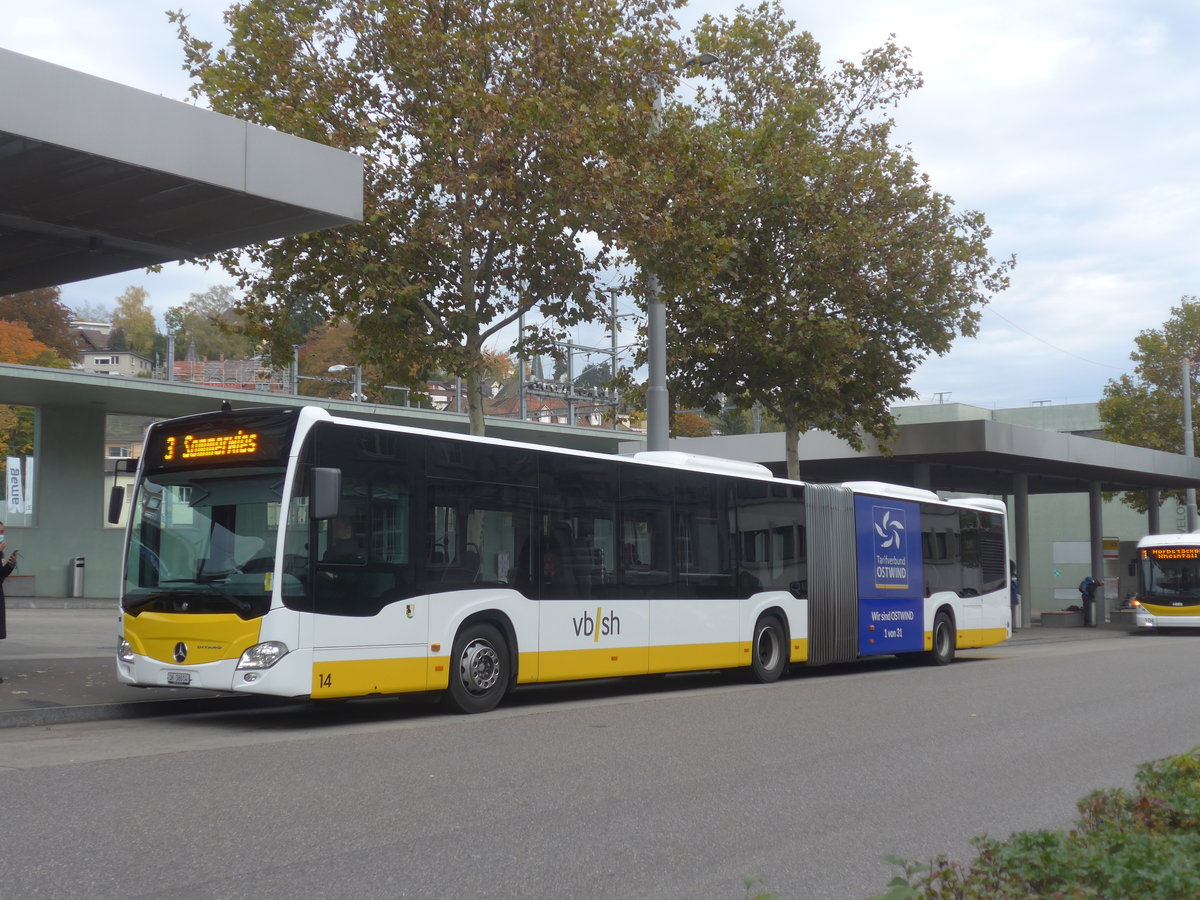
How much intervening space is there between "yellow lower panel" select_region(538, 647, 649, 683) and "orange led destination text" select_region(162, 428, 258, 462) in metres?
3.95

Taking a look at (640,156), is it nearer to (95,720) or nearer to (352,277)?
(352,277)

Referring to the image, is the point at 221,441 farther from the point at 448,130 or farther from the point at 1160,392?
the point at 1160,392

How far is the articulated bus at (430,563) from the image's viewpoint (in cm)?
1146

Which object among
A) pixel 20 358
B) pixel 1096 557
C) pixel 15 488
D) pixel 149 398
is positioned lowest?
pixel 1096 557

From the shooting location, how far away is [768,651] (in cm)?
1812

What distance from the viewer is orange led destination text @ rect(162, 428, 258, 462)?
11.8 meters

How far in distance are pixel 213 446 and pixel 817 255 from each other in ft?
52.8

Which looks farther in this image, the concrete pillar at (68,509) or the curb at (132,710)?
the concrete pillar at (68,509)

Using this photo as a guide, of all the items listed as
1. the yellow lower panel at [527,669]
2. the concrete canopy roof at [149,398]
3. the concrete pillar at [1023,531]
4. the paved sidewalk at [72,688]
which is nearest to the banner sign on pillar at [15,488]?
the concrete canopy roof at [149,398]

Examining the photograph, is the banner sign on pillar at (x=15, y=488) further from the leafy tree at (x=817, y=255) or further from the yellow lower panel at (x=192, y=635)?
the yellow lower panel at (x=192, y=635)

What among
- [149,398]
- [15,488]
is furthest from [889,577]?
[15,488]

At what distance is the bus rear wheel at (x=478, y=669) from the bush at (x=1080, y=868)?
7659 millimetres

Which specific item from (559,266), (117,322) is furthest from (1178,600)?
(117,322)

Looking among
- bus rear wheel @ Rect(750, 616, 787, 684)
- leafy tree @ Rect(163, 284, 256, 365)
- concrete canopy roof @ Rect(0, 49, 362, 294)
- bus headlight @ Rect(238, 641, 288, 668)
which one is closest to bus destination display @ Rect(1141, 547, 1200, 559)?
bus rear wheel @ Rect(750, 616, 787, 684)
